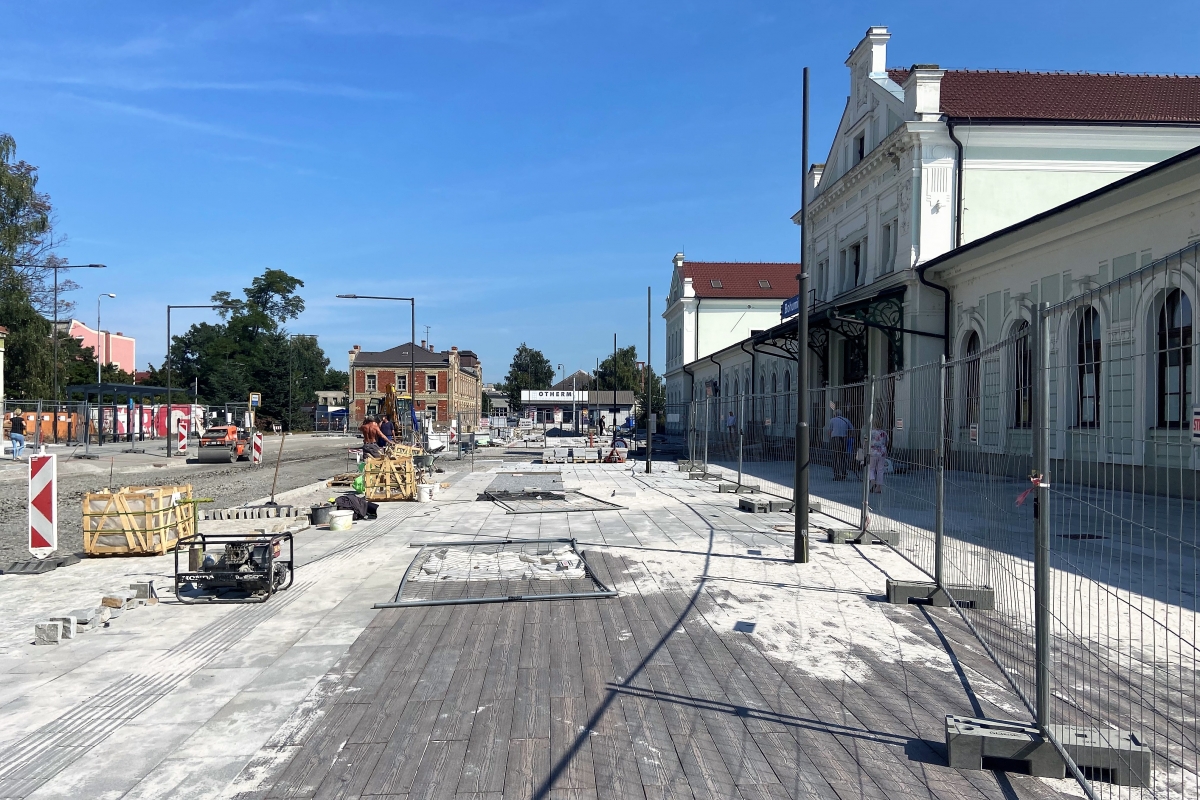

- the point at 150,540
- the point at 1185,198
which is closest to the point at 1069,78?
the point at 1185,198

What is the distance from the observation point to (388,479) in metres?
16.8

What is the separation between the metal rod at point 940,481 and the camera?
738 cm

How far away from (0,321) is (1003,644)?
56146 mm

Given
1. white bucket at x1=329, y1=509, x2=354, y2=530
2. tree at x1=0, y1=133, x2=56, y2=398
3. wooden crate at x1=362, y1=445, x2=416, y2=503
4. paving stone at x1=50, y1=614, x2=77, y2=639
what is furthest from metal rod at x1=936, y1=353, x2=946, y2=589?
tree at x1=0, y1=133, x2=56, y2=398

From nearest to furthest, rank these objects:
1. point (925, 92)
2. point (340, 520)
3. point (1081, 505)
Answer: point (1081, 505), point (340, 520), point (925, 92)

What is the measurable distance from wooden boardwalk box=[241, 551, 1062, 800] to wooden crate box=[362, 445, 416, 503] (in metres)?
10.1

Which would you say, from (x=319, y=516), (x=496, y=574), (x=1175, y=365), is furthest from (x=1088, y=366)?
(x=319, y=516)

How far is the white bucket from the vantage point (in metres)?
12.8

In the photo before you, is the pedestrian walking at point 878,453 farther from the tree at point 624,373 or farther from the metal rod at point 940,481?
the tree at point 624,373

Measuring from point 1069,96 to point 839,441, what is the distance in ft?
76.7

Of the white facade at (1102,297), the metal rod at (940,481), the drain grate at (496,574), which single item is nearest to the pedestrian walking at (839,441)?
the white facade at (1102,297)

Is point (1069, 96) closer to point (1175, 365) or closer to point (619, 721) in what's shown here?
point (1175, 365)

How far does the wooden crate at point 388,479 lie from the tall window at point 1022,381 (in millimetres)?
13452

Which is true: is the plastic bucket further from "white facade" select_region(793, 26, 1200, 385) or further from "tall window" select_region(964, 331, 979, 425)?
"white facade" select_region(793, 26, 1200, 385)
